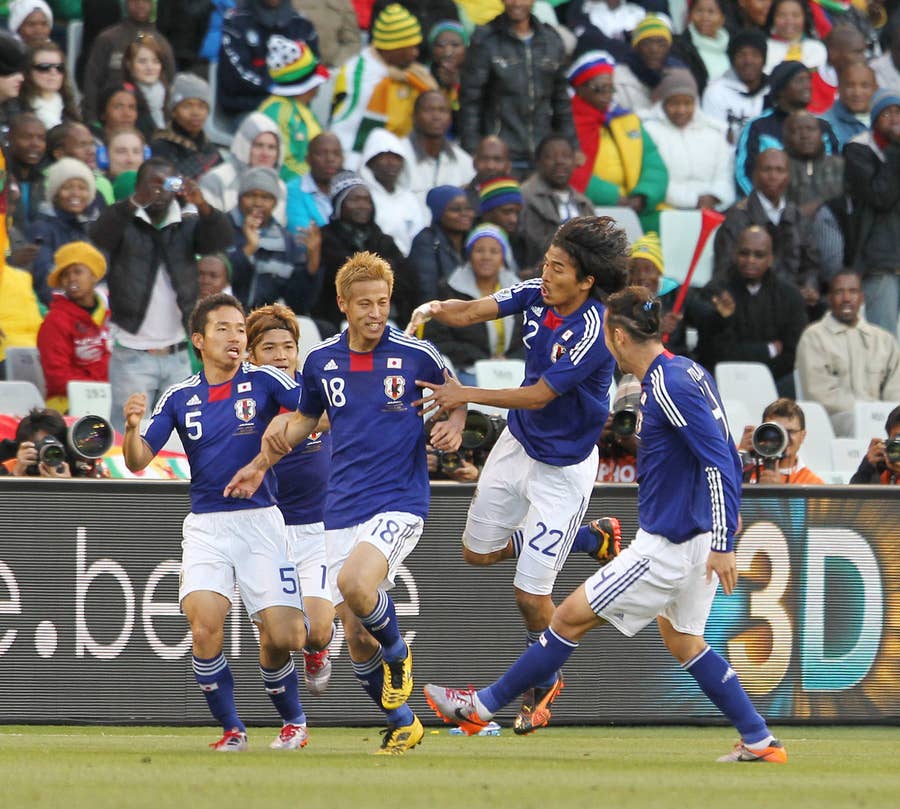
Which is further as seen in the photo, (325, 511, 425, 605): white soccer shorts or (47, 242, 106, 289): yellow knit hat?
(47, 242, 106, 289): yellow knit hat

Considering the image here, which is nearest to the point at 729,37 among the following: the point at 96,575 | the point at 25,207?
the point at 25,207

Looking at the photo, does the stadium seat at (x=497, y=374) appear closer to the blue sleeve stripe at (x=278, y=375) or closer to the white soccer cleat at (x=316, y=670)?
the white soccer cleat at (x=316, y=670)

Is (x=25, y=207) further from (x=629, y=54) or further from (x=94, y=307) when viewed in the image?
(x=629, y=54)

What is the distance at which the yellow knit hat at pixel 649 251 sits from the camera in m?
14.1

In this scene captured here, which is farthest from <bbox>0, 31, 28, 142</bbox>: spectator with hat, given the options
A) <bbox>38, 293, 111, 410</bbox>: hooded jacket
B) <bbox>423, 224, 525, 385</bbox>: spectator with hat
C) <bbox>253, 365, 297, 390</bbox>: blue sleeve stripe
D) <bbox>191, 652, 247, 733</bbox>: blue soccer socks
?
<bbox>191, 652, 247, 733</bbox>: blue soccer socks

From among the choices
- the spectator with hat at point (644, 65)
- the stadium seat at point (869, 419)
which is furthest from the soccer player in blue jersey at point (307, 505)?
the spectator with hat at point (644, 65)

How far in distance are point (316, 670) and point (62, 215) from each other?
15.0 ft

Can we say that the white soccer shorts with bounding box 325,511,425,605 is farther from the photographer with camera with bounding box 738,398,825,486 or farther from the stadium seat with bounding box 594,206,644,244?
the stadium seat with bounding box 594,206,644,244

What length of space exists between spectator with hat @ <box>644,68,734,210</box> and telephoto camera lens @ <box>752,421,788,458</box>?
505 cm

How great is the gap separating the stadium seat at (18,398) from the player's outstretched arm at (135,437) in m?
3.47

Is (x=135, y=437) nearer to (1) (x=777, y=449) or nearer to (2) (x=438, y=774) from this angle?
(2) (x=438, y=774)

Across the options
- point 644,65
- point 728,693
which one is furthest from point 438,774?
point 644,65

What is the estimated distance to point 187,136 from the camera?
46.4ft

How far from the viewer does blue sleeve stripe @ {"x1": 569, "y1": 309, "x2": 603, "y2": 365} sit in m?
8.82
